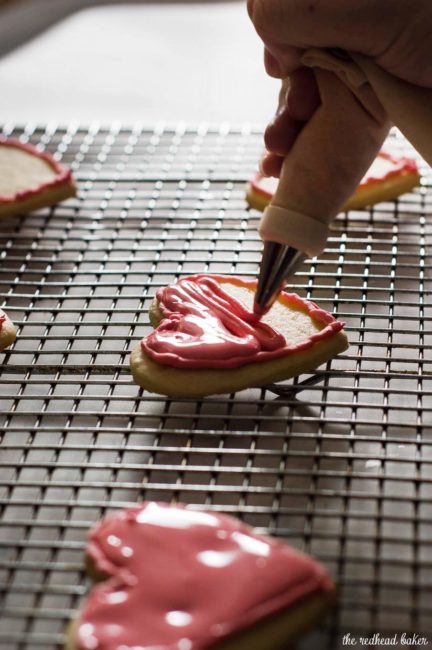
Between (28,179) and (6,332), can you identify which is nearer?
(6,332)

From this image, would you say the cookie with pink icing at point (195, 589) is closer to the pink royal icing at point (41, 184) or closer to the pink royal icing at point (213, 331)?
the pink royal icing at point (213, 331)

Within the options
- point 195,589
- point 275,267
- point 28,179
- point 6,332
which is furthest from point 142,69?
point 195,589

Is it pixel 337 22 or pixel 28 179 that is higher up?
pixel 337 22

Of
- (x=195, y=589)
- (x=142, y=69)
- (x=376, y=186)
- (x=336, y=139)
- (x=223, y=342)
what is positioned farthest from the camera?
(x=142, y=69)

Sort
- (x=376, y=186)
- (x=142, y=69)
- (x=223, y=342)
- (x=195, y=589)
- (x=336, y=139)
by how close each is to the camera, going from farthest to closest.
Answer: (x=142, y=69)
(x=376, y=186)
(x=223, y=342)
(x=336, y=139)
(x=195, y=589)

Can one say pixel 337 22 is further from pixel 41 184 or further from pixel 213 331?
pixel 41 184

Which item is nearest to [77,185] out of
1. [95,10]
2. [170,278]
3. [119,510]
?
[170,278]
